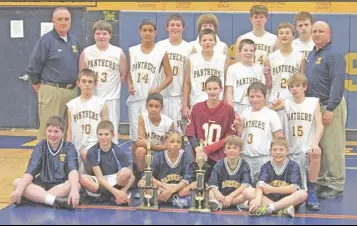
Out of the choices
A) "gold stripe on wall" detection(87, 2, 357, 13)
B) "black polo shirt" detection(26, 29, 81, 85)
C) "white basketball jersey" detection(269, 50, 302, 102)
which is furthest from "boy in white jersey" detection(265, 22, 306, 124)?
"gold stripe on wall" detection(87, 2, 357, 13)

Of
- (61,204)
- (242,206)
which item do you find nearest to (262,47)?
(242,206)

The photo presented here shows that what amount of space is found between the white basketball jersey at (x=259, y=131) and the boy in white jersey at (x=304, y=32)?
106 cm

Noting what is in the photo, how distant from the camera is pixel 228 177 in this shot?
6.05 meters

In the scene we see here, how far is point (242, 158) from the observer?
6297mm

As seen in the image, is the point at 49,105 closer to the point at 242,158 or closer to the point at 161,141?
the point at 161,141

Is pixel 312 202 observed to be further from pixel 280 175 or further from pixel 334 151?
pixel 334 151

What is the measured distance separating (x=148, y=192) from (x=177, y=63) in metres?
1.75

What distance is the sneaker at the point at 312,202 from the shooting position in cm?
597

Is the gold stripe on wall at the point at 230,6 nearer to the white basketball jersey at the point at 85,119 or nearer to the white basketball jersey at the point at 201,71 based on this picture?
the white basketball jersey at the point at 201,71

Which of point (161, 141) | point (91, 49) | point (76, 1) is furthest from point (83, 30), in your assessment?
point (161, 141)

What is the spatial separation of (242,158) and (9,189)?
2.65 meters

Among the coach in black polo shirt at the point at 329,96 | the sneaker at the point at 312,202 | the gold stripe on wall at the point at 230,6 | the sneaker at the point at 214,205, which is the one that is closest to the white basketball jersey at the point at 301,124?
the coach in black polo shirt at the point at 329,96

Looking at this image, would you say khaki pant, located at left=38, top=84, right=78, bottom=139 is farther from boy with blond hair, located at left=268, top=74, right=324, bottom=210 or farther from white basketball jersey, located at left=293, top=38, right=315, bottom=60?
white basketball jersey, located at left=293, top=38, right=315, bottom=60

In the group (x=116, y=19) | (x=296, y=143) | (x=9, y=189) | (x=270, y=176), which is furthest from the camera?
(x=116, y=19)
